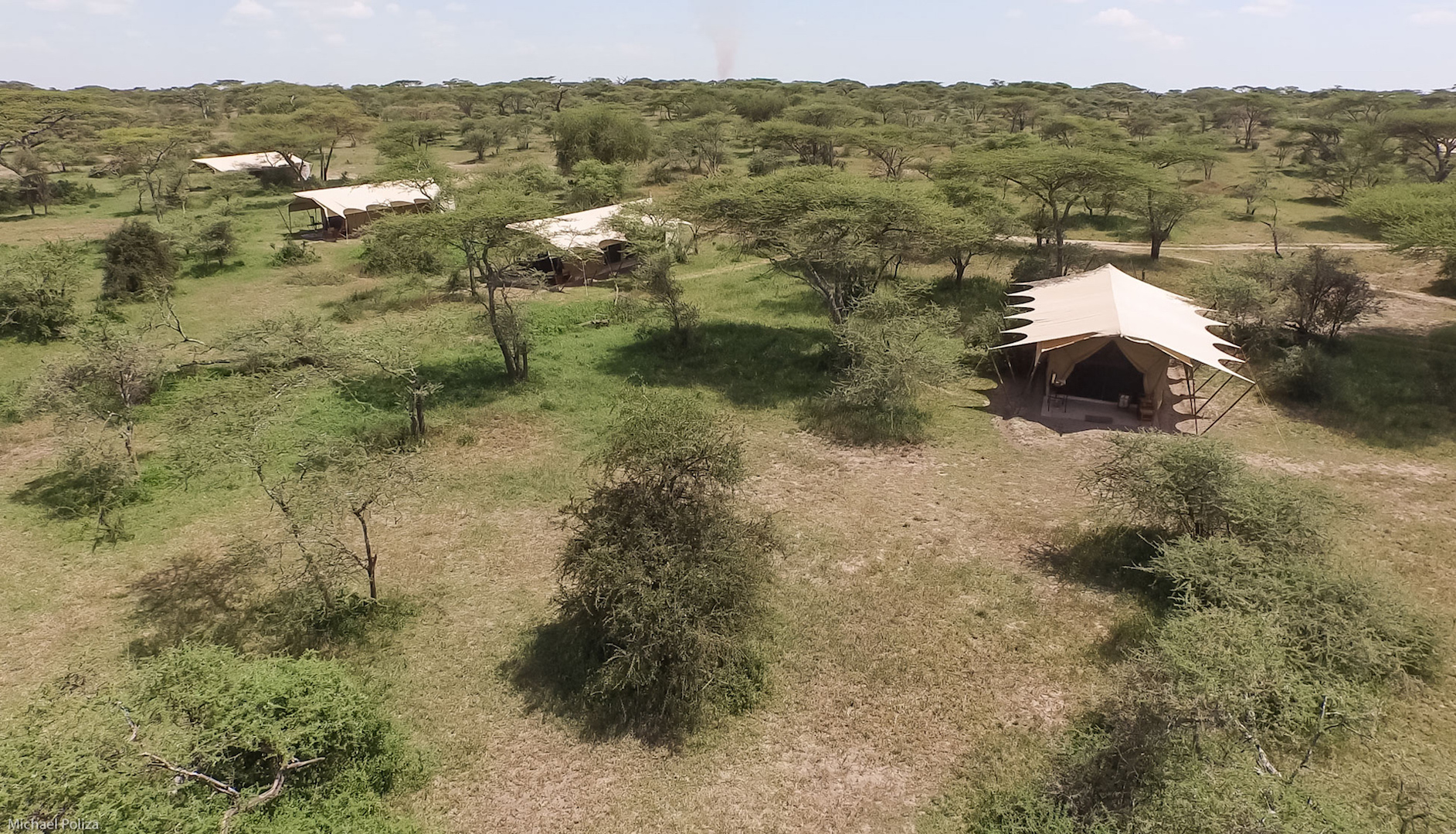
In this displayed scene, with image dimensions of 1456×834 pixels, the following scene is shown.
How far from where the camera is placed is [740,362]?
2364cm

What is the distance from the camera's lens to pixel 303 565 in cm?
1328

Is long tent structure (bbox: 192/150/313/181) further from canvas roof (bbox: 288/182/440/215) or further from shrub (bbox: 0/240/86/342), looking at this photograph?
shrub (bbox: 0/240/86/342)

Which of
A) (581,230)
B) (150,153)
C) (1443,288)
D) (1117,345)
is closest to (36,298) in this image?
(581,230)

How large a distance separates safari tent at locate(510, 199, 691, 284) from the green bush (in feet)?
69.5

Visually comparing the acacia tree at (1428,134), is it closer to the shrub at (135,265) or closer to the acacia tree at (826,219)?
the acacia tree at (826,219)

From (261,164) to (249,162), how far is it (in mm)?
1659

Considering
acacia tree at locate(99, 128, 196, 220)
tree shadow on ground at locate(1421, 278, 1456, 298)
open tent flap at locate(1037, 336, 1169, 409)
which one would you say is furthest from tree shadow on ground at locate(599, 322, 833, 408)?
acacia tree at locate(99, 128, 196, 220)

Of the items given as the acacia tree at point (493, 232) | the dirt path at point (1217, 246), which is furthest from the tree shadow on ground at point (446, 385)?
the dirt path at point (1217, 246)

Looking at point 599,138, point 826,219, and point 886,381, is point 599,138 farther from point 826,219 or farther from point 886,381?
point 886,381

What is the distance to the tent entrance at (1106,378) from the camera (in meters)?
19.9

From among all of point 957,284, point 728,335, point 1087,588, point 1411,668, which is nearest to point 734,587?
point 1087,588

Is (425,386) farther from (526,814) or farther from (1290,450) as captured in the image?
(1290,450)

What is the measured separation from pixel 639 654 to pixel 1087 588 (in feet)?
28.1

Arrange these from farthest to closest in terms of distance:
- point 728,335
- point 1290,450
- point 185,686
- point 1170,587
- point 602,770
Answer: point 728,335 → point 1290,450 → point 1170,587 → point 602,770 → point 185,686
